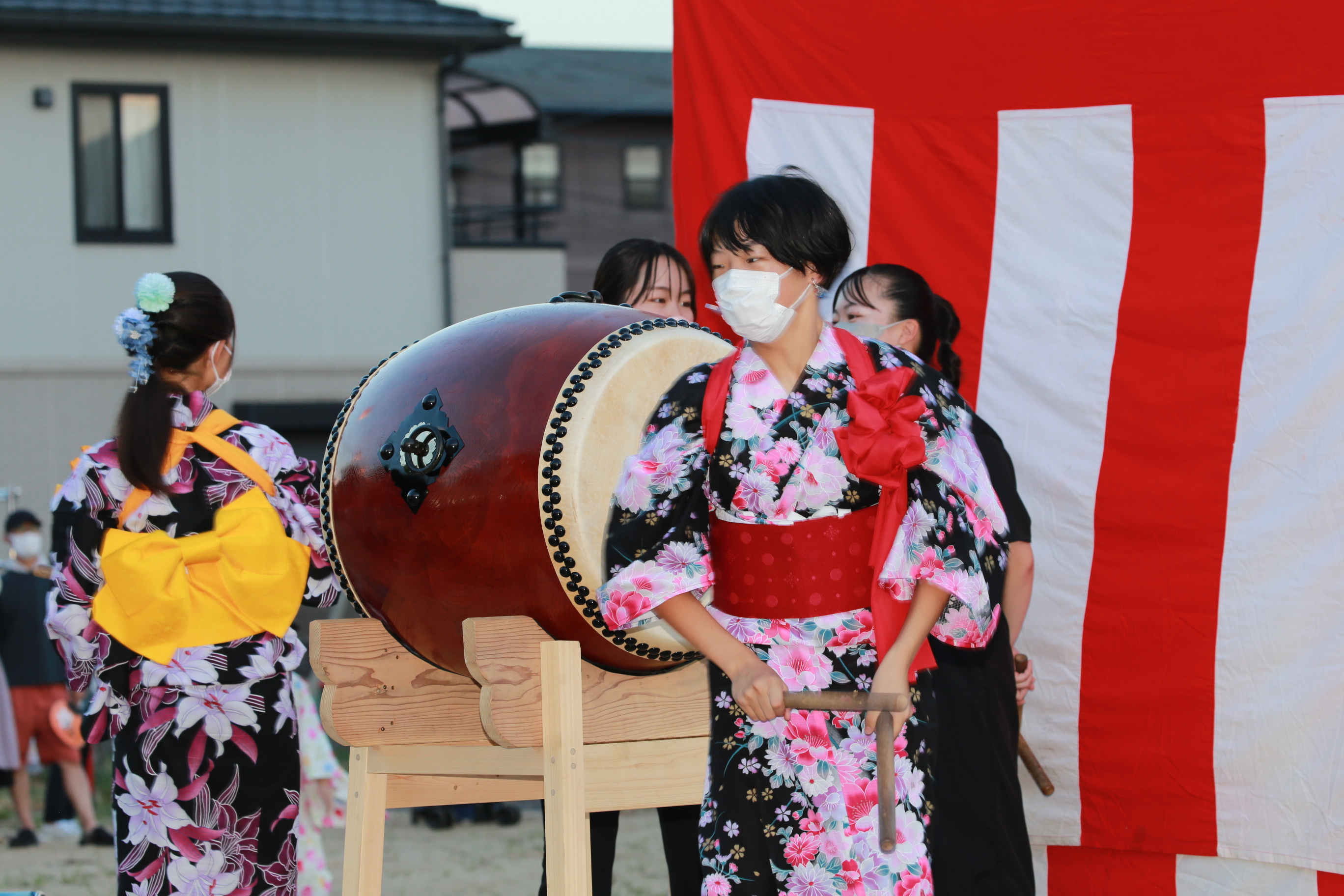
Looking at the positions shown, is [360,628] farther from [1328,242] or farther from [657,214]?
[657,214]

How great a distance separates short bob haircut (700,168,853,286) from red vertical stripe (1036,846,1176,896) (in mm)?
1720

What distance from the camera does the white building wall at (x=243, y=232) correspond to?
9.00 m

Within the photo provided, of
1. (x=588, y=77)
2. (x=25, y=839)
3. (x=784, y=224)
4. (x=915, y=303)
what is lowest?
(x=25, y=839)

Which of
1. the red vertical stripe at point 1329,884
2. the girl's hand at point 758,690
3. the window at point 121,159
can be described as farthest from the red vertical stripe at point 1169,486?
the window at point 121,159

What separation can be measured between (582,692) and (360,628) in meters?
0.45

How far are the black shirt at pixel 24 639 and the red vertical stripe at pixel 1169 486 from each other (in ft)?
15.6

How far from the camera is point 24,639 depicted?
19.5 ft

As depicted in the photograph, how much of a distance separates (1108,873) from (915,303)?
52.7 inches

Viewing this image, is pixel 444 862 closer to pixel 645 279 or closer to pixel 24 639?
pixel 24 639

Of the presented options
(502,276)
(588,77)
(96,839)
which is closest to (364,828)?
(96,839)

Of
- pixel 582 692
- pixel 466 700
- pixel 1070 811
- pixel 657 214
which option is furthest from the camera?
pixel 657 214

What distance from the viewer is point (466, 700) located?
2277mm

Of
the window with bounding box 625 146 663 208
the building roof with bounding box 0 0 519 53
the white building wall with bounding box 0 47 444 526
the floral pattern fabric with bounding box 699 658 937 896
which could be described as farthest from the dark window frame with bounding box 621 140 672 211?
the floral pattern fabric with bounding box 699 658 937 896

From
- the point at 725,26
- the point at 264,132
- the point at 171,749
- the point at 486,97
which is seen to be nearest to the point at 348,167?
the point at 264,132
